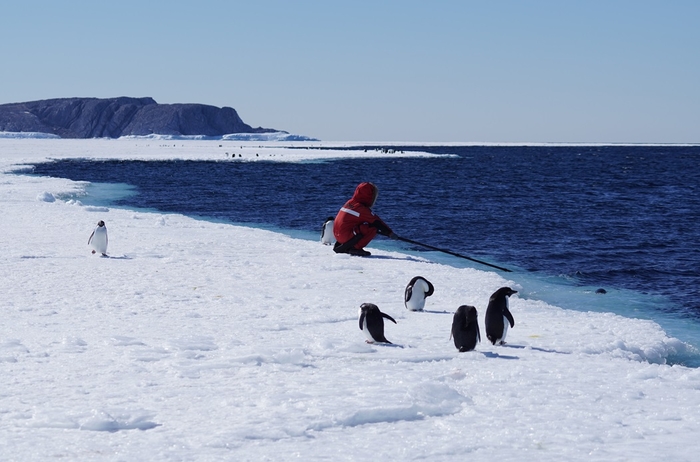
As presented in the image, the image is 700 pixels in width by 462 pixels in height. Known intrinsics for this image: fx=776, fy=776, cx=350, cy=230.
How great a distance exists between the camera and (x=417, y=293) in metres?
8.81

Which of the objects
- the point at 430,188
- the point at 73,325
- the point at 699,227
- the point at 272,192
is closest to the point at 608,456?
the point at 73,325

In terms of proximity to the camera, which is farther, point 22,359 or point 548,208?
point 548,208

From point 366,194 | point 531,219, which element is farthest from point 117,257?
point 531,219

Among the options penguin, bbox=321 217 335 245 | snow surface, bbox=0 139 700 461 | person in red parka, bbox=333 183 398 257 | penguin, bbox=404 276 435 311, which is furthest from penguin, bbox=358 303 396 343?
penguin, bbox=321 217 335 245

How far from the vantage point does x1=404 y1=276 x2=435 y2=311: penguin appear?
879 centimetres

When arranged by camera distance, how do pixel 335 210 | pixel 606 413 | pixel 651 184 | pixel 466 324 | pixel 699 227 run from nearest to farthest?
1. pixel 606 413
2. pixel 466 324
3. pixel 699 227
4. pixel 335 210
5. pixel 651 184

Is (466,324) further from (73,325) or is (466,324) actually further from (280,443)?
(73,325)

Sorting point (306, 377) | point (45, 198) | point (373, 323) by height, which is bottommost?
point (306, 377)

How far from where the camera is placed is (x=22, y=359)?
6.27 m

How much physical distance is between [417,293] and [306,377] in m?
3.07

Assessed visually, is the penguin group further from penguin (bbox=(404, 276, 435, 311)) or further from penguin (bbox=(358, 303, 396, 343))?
penguin (bbox=(404, 276, 435, 311))

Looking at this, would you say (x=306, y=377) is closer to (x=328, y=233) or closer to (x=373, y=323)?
(x=373, y=323)

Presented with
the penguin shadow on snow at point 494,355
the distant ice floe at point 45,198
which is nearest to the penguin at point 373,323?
the penguin shadow on snow at point 494,355

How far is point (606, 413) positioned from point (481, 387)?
0.94 m
